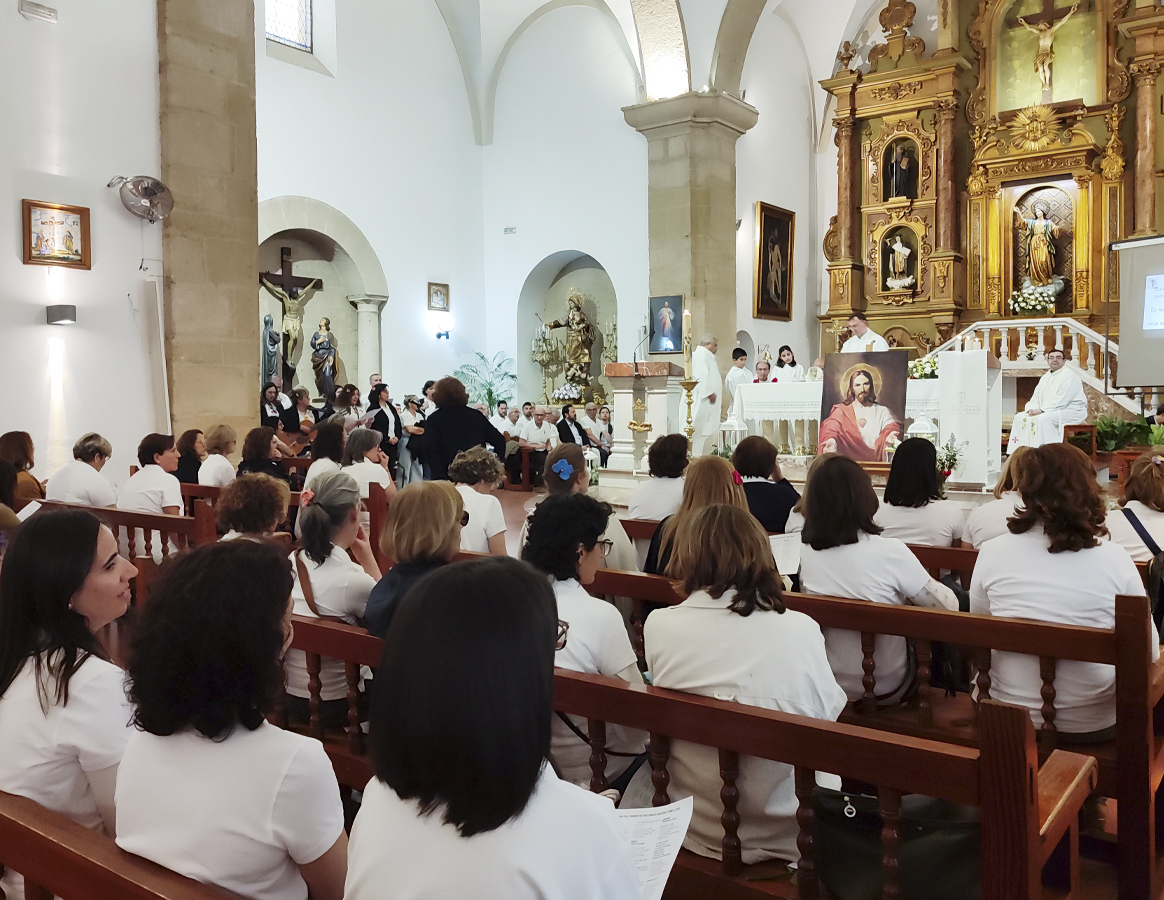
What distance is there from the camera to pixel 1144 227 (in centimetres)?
1316

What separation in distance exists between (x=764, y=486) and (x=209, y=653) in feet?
11.0

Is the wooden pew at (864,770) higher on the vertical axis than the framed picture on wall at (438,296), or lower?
lower

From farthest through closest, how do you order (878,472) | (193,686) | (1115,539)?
(878,472) < (1115,539) < (193,686)

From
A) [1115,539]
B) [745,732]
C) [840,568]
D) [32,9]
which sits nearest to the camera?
[745,732]

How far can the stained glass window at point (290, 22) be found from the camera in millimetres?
13117

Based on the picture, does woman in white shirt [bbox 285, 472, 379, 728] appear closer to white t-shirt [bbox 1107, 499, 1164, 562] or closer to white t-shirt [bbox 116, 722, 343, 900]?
white t-shirt [bbox 116, 722, 343, 900]

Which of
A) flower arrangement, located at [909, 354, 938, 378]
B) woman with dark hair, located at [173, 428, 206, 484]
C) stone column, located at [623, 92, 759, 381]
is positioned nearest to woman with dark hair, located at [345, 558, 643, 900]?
woman with dark hair, located at [173, 428, 206, 484]

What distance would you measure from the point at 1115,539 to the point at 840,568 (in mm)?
1401

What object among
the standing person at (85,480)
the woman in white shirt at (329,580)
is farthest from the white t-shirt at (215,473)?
the woman in white shirt at (329,580)

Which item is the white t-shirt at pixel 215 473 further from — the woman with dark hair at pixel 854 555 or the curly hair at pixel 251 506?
the woman with dark hair at pixel 854 555

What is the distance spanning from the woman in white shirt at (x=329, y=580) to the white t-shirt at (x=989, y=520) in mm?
2423

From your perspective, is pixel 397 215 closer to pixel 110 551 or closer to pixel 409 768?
pixel 110 551

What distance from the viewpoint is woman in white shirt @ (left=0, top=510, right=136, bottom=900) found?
1795 millimetres

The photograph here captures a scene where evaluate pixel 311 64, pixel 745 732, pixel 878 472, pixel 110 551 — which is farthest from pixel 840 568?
pixel 311 64
